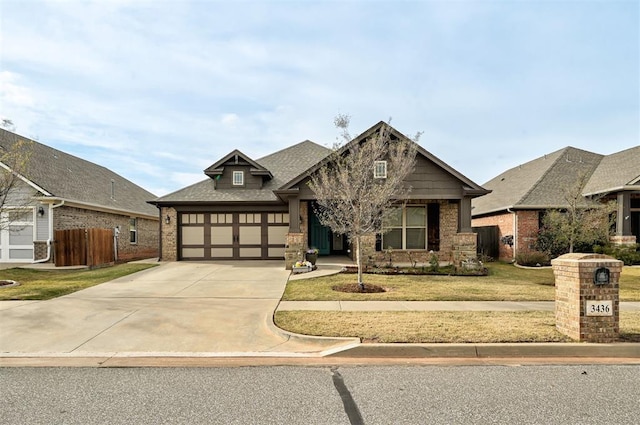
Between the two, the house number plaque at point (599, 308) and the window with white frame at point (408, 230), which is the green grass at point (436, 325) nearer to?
the house number plaque at point (599, 308)

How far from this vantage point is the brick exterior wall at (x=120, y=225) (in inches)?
686

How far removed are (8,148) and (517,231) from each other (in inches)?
971

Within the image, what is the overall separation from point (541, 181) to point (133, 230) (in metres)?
23.5

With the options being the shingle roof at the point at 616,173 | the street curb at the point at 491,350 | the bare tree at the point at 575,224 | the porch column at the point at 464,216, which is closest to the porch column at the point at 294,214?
the porch column at the point at 464,216

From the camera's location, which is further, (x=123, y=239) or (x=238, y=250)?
(x=123, y=239)

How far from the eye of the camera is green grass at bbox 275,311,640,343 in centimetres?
584

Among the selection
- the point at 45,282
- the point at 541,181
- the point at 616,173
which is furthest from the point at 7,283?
the point at 616,173

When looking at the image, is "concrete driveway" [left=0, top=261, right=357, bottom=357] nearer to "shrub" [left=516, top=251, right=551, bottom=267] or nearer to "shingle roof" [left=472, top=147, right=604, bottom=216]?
"shrub" [left=516, top=251, right=551, bottom=267]

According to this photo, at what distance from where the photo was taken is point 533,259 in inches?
649

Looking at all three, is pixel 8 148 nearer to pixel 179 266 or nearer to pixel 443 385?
pixel 179 266

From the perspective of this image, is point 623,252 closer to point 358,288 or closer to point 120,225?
point 358,288

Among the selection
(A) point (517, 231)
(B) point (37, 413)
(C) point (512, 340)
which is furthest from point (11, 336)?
(A) point (517, 231)

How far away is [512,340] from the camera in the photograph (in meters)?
5.71

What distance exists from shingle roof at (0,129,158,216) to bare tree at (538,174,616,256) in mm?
20187
